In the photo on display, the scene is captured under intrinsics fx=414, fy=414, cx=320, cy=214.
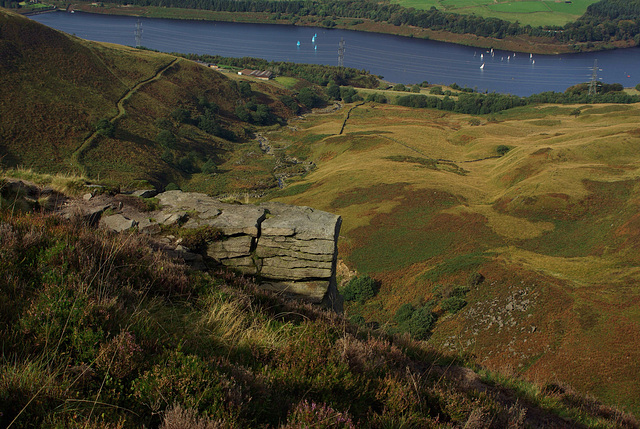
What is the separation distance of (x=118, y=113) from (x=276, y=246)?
81936 millimetres

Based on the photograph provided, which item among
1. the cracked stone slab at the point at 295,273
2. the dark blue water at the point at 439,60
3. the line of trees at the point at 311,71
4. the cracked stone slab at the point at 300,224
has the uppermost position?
the dark blue water at the point at 439,60

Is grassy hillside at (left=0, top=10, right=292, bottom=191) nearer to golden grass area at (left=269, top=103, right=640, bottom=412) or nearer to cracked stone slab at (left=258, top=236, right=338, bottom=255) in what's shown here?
golden grass area at (left=269, top=103, right=640, bottom=412)

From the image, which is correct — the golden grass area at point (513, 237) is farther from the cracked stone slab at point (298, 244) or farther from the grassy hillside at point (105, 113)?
the grassy hillside at point (105, 113)

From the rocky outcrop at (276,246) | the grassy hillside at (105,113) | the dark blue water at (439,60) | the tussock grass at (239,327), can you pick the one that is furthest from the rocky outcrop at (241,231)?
the dark blue water at (439,60)

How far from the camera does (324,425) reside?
12.4ft

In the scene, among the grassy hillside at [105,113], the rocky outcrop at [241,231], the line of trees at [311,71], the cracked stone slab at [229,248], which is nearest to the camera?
the rocky outcrop at [241,231]

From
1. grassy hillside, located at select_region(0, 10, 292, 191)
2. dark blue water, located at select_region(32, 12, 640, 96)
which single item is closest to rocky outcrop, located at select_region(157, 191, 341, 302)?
grassy hillside, located at select_region(0, 10, 292, 191)

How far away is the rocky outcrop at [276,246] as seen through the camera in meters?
9.71

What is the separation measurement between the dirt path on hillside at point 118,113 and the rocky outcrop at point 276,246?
1272 inches

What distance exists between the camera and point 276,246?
32.8 ft

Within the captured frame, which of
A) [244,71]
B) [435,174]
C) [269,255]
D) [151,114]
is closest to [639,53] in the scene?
[244,71]

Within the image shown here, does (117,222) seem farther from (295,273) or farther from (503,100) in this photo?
(503,100)

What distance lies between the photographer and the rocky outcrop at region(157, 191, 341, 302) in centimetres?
971

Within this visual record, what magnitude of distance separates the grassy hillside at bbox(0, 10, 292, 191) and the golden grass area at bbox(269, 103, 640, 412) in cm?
2716
